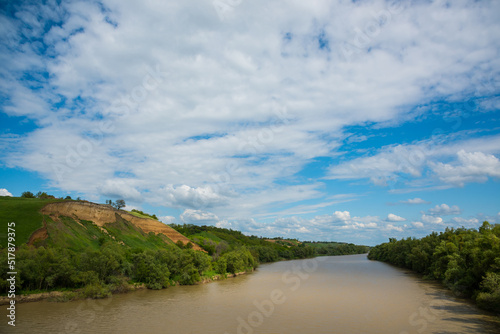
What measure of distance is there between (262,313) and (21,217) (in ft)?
149

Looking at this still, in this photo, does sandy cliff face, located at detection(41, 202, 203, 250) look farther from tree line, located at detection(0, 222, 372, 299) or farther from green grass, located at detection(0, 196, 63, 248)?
tree line, located at detection(0, 222, 372, 299)

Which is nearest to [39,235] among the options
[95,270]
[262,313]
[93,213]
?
[95,270]

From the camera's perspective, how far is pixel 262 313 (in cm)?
2984

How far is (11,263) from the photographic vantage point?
32312 mm

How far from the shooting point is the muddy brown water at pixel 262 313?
24.3 metres

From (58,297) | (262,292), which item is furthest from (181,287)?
(58,297)

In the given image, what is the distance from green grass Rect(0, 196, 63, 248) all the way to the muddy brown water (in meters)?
16.8

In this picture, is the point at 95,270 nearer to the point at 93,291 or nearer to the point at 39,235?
the point at 93,291

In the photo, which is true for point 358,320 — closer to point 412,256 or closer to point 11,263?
point 11,263

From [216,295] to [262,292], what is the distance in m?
6.80

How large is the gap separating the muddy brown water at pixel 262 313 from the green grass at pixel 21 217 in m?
16.8

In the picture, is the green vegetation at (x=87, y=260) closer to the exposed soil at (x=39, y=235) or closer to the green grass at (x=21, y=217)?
the green grass at (x=21, y=217)

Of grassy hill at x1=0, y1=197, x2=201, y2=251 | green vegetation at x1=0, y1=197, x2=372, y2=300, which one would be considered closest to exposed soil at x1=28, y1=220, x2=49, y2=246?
grassy hill at x1=0, y1=197, x2=201, y2=251

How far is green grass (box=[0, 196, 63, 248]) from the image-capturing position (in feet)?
146
